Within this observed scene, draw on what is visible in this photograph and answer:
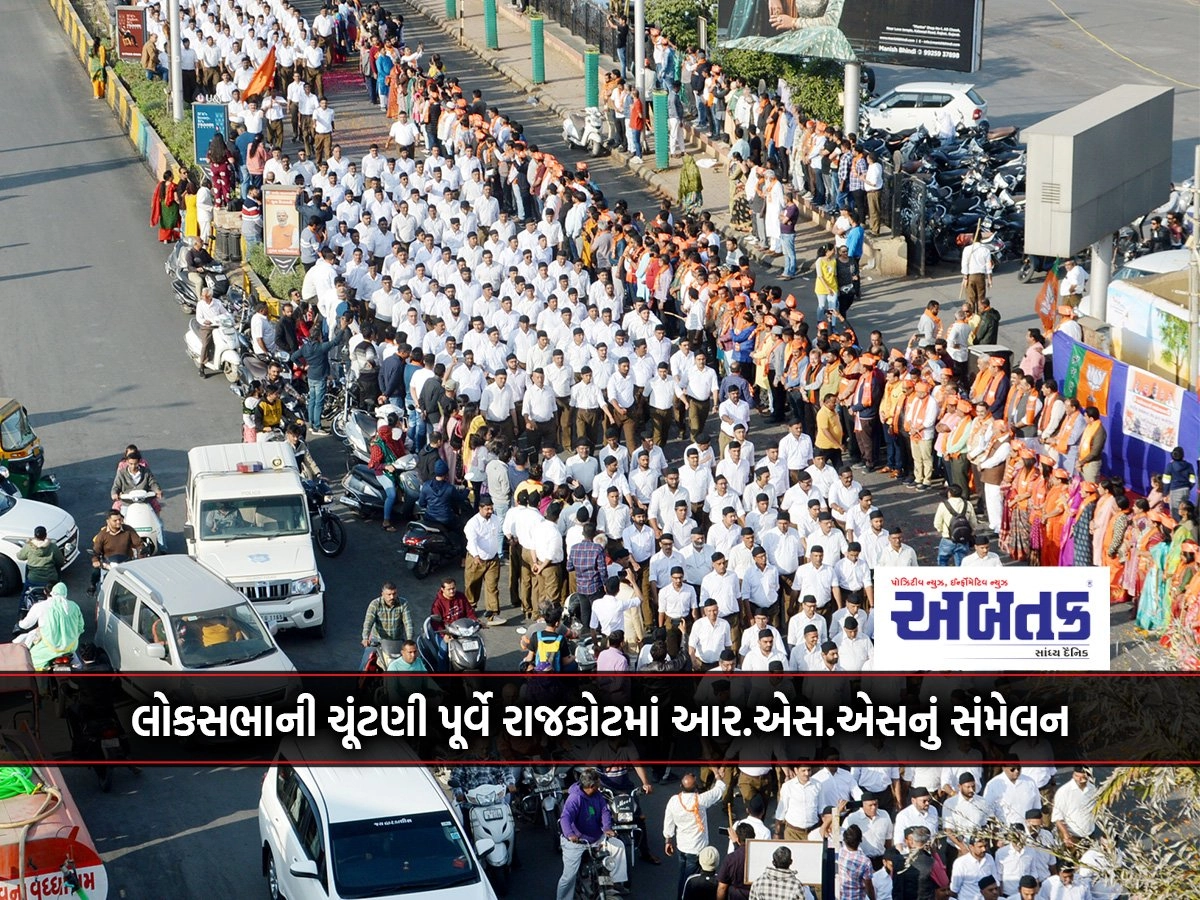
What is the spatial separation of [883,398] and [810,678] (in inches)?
286

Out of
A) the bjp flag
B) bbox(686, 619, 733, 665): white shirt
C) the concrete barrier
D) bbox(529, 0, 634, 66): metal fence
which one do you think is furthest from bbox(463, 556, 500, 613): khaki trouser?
bbox(529, 0, 634, 66): metal fence

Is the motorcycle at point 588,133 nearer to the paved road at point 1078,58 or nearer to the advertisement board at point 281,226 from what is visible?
the paved road at point 1078,58

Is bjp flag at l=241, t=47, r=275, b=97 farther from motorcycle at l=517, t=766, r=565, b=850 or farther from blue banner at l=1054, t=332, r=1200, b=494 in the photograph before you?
motorcycle at l=517, t=766, r=565, b=850

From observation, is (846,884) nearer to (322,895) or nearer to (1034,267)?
(322,895)

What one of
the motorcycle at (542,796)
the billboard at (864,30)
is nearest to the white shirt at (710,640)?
the motorcycle at (542,796)

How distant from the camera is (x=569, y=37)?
45.3 m

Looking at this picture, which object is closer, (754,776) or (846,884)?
(846,884)

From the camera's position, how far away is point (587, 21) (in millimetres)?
44219

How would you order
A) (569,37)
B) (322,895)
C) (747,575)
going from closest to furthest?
(322,895), (747,575), (569,37)

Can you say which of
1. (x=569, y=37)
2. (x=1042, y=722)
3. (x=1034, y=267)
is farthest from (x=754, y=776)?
(x=569, y=37)

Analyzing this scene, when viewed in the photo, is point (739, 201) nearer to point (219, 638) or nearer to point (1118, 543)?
point (1118, 543)

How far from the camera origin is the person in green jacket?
73.1 ft

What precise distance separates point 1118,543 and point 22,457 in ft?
43.0

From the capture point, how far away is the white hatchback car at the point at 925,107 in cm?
3862
